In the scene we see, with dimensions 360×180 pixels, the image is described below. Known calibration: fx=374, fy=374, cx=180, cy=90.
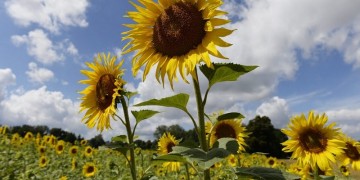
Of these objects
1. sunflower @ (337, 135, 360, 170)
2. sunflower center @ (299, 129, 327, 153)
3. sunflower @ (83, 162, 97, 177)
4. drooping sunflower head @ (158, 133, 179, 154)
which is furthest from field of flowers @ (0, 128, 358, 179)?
sunflower center @ (299, 129, 327, 153)

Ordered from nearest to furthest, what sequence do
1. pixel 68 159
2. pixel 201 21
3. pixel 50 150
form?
pixel 201 21 < pixel 68 159 < pixel 50 150

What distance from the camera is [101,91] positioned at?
447 centimetres

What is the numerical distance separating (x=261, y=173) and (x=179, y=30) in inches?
49.4

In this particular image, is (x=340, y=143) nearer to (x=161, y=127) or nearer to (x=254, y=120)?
(x=254, y=120)

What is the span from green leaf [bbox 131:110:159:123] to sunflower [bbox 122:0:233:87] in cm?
79

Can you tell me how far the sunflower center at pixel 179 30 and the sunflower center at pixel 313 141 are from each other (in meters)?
2.71

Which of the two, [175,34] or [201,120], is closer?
[201,120]

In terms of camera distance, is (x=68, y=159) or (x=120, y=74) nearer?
(x=120, y=74)

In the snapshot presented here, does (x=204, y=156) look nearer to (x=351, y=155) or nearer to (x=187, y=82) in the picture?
(x=187, y=82)

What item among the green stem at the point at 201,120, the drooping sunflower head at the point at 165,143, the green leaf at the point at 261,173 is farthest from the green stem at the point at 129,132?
the drooping sunflower head at the point at 165,143

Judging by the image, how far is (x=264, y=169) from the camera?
2535 mm

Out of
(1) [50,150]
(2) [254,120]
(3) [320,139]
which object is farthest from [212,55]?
(2) [254,120]

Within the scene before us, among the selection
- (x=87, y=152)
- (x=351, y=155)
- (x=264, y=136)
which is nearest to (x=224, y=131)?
(x=351, y=155)

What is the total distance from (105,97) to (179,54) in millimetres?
Result: 1719
